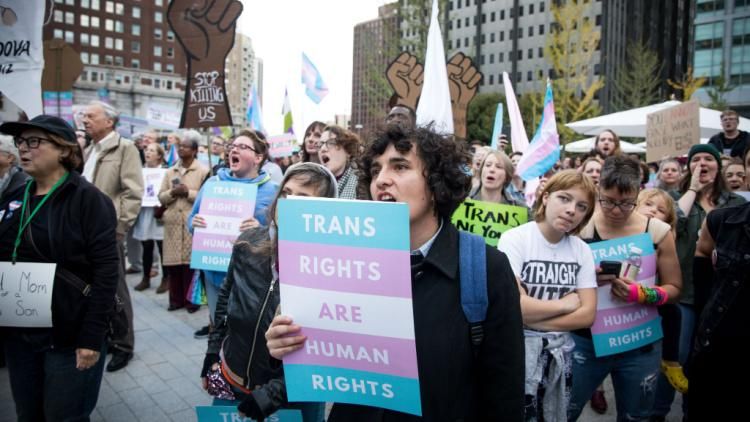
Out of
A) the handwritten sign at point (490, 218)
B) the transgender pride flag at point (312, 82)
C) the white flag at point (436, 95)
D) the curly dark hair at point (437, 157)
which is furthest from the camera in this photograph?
the transgender pride flag at point (312, 82)

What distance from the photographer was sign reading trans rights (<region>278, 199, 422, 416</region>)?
1.48 meters

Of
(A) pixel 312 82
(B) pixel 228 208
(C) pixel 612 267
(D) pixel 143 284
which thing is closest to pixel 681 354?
(C) pixel 612 267

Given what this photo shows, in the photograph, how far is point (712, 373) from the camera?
2467 mm

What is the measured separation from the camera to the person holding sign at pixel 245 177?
4.34 metres

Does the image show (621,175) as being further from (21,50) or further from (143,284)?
(143,284)

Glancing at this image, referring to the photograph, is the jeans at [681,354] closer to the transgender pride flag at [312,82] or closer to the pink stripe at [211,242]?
the pink stripe at [211,242]

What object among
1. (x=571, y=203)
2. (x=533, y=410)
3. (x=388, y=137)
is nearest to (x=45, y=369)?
(x=388, y=137)

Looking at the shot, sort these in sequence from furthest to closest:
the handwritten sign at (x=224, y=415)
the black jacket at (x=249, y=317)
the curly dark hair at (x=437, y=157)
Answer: the black jacket at (x=249, y=317) < the handwritten sign at (x=224, y=415) < the curly dark hair at (x=437, y=157)

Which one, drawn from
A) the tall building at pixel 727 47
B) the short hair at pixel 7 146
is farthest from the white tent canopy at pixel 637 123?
the tall building at pixel 727 47

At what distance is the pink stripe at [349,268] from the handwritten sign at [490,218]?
263cm

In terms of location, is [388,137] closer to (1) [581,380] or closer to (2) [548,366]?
(2) [548,366]

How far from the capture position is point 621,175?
120 inches

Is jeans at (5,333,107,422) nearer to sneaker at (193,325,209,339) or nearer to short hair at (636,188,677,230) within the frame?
sneaker at (193,325,209,339)

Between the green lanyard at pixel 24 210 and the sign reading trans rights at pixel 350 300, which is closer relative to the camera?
the sign reading trans rights at pixel 350 300
